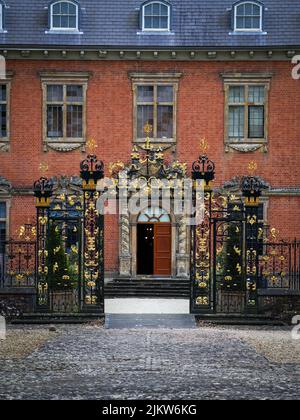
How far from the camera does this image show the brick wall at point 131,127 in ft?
96.8

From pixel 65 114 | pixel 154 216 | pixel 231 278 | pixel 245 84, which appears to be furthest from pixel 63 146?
pixel 231 278

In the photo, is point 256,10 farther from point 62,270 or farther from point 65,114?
point 62,270

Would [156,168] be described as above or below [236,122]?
below

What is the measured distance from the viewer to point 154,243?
98.1 ft

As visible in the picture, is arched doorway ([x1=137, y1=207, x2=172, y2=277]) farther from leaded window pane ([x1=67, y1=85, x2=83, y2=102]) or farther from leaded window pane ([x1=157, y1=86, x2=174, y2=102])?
leaded window pane ([x1=67, y1=85, x2=83, y2=102])

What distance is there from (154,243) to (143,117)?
180 inches

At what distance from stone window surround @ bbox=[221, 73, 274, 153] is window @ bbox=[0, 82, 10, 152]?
7807 mm

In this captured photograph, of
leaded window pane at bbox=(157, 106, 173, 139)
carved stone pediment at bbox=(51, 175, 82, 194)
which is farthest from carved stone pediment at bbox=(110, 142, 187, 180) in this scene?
carved stone pediment at bbox=(51, 175, 82, 194)

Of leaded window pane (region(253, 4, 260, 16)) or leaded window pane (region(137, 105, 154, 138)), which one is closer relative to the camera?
leaded window pane (region(137, 105, 154, 138))

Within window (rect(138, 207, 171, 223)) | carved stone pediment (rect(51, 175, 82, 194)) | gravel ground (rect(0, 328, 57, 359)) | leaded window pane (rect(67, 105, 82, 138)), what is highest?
leaded window pane (rect(67, 105, 82, 138))

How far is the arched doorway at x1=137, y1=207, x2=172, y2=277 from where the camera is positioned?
1170 inches

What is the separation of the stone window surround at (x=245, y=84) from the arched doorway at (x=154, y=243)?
11.4 ft

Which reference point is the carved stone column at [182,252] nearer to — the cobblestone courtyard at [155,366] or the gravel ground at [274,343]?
the gravel ground at [274,343]
